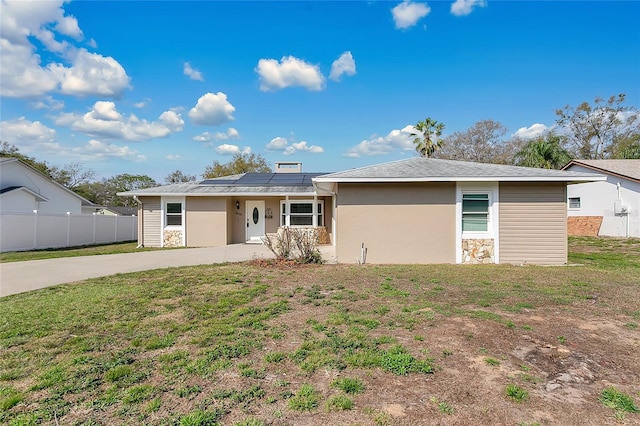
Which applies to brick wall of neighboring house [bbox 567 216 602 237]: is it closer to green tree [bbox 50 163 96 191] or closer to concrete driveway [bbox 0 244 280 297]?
concrete driveway [bbox 0 244 280 297]

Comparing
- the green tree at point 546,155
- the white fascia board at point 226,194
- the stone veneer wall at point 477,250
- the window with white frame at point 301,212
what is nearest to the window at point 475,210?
the stone veneer wall at point 477,250

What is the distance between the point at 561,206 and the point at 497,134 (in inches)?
1170

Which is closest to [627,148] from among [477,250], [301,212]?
[477,250]

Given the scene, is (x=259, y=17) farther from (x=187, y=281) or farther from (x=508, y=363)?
(x=508, y=363)

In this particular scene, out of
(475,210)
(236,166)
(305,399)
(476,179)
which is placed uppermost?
(236,166)

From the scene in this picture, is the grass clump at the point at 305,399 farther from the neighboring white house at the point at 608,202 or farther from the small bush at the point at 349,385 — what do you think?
the neighboring white house at the point at 608,202

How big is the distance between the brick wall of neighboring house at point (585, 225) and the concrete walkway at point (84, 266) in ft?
61.7

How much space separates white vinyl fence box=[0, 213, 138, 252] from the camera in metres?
13.3

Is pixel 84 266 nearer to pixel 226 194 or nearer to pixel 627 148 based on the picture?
pixel 226 194

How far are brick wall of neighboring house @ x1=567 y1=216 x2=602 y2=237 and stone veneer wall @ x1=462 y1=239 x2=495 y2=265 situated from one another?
49.1ft

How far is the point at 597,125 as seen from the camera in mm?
32281

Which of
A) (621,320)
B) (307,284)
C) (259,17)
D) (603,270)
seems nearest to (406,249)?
(307,284)

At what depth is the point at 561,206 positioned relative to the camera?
9875mm

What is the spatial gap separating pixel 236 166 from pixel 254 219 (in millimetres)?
21163
